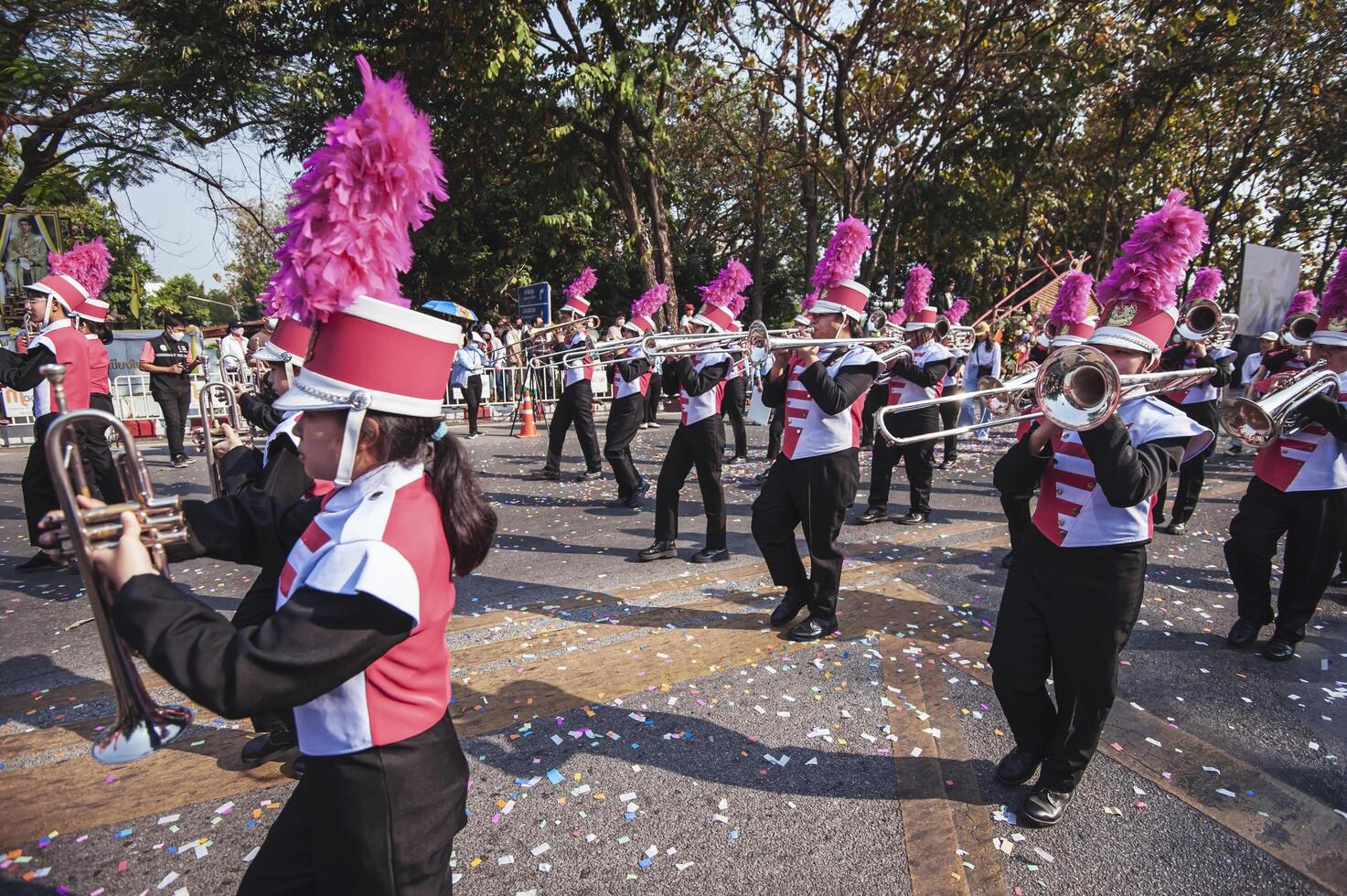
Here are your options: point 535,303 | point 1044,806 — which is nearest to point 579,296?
point 535,303

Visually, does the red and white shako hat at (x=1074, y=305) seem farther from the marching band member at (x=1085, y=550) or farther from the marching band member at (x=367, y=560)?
the marching band member at (x=367, y=560)

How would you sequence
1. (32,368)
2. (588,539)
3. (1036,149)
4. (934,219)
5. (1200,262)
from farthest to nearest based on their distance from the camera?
1. (1200,262)
2. (934,219)
3. (1036,149)
4. (588,539)
5. (32,368)

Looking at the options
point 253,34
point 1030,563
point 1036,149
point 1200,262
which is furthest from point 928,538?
point 1200,262

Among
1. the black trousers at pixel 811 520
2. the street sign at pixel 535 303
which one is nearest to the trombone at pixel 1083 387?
the black trousers at pixel 811 520

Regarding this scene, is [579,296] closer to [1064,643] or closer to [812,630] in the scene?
[812,630]

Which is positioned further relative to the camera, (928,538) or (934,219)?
(934,219)

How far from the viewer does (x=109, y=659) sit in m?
1.52

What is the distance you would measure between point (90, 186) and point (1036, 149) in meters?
17.4

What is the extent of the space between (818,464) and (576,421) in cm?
550

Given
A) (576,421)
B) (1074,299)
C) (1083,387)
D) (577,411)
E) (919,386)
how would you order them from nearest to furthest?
(1083,387)
(1074,299)
(919,386)
(577,411)
(576,421)

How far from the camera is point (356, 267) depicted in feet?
5.70

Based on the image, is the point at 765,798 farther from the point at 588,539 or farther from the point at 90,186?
the point at 90,186

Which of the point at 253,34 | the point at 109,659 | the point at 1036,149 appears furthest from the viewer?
the point at 1036,149

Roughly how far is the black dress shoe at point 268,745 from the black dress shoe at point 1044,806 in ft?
10.4
